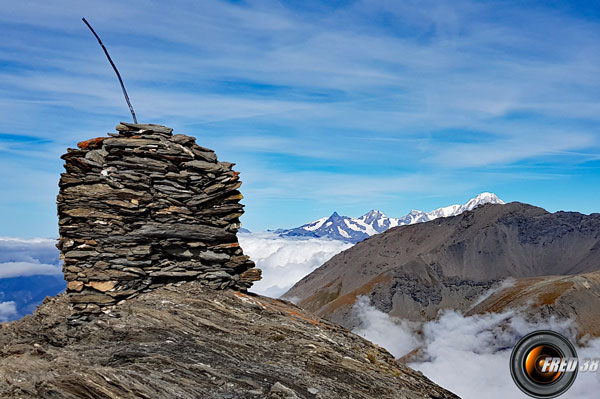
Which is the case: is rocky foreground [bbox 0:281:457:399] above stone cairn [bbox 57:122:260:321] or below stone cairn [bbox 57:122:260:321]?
below

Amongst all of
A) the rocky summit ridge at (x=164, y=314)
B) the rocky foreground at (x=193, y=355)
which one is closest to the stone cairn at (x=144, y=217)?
the rocky summit ridge at (x=164, y=314)

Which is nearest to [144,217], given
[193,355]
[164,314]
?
[164,314]

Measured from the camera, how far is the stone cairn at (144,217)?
62.1 ft

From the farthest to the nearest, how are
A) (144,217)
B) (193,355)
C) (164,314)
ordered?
(144,217)
(164,314)
(193,355)

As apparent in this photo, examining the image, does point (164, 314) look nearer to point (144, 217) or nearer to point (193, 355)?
point (193, 355)

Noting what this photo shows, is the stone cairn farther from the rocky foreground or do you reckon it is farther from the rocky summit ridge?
the rocky foreground

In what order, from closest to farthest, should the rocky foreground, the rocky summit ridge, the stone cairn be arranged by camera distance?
1. the rocky foreground
2. the rocky summit ridge
3. the stone cairn

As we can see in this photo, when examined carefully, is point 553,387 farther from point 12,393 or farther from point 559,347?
point 12,393

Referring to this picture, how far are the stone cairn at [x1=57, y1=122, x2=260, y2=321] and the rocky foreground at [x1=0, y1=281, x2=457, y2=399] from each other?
37.2 inches

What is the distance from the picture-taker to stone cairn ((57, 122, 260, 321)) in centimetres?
1892

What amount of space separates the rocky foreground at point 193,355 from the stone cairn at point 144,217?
3.10 ft

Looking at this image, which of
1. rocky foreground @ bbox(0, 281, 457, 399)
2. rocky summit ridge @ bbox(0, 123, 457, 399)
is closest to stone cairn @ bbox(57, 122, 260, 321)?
rocky summit ridge @ bbox(0, 123, 457, 399)

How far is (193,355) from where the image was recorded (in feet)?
47.6

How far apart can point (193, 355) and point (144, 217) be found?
752 centimetres
